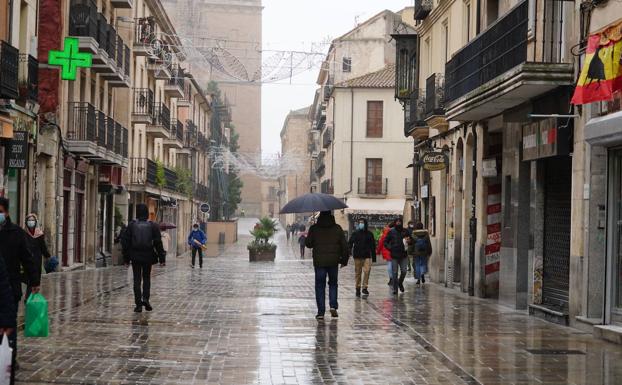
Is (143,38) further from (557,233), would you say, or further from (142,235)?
(557,233)

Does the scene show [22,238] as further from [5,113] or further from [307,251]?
[307,251]

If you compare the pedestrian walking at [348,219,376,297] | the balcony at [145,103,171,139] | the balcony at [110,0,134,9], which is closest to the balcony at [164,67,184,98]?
the balcony at [145,103,171,139]

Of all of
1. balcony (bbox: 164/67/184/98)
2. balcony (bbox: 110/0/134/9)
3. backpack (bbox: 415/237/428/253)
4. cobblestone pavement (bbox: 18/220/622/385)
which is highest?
balcony (bbox: 110/0/134/9)

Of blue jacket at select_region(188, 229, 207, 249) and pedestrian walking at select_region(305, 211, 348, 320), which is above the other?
pedestrian walking at select_region(305, 211, 348, 320)

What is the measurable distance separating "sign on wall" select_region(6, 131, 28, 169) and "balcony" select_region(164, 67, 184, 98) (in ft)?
107

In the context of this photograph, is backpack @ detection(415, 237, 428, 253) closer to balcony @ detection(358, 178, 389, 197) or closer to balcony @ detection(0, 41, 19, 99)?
balcony @ detection(0, 41, 19, 99)

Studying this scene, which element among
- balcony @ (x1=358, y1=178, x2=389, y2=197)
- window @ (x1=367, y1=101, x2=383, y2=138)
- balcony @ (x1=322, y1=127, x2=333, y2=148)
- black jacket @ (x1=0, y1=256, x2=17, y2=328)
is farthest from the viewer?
balcony @ (x1=322, y1=127, x2=333, y2=148)

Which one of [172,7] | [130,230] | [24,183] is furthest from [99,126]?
[172,7]

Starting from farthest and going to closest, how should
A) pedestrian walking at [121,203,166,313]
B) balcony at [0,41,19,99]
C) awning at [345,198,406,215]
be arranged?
awning at [345,198,406,215], balcony at [0,41,19,99], pedestrian walking at [121,203,166,313]

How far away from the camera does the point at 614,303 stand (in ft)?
46.6

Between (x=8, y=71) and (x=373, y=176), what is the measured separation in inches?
1700

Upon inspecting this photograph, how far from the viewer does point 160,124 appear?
5153cm

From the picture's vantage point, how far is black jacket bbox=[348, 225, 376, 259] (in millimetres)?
21984

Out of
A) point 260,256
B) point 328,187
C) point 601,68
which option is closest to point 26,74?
point 601,68
